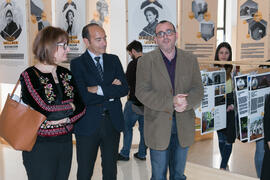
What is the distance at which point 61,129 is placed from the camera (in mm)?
2121

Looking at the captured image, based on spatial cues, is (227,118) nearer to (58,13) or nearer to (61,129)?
(61,129)

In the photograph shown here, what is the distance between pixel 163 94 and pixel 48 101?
2.94 feet

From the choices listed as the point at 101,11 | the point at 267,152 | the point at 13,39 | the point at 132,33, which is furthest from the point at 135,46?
the point at 267,152

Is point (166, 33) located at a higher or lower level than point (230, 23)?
lower

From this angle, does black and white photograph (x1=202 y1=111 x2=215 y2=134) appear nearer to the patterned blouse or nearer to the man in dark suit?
the man in dark suit

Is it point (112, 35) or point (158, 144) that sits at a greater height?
point (112, 35)

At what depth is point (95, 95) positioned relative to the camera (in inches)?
98.7

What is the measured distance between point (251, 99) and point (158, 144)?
97 cm

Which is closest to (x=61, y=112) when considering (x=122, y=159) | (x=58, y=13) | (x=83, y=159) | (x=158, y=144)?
(x=83, y=159)

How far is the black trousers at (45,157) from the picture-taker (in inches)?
80.5

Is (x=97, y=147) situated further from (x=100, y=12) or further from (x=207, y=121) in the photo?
(x=100, y=12)

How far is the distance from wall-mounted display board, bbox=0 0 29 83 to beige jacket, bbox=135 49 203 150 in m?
3.23

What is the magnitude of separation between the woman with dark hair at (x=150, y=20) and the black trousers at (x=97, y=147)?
2.31 metres

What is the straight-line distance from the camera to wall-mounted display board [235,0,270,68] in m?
5.34
